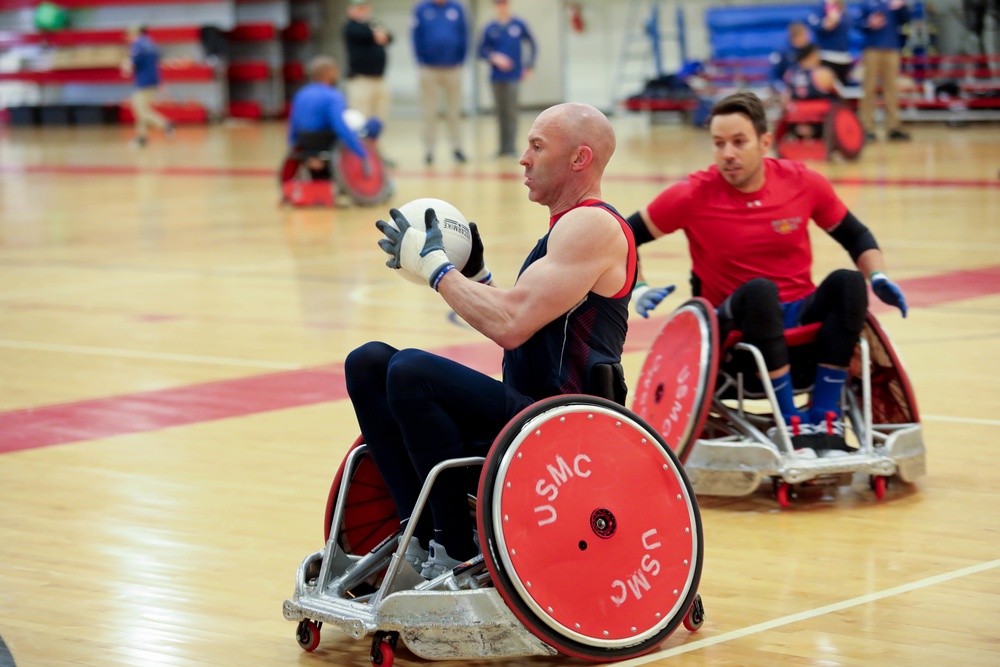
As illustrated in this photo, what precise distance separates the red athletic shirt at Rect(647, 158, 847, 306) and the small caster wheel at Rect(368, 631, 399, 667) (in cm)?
241

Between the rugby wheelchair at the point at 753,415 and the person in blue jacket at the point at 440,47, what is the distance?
1542cm

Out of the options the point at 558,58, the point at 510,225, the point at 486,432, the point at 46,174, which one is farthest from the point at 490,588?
the point at 558,58

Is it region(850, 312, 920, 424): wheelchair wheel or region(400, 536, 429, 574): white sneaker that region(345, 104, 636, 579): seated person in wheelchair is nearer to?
region(400, 536, 429, 574): white sneaker

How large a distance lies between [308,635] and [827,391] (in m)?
2.26

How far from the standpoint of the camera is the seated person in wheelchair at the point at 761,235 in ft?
17.8

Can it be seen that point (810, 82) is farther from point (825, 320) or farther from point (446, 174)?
point (825, 320)

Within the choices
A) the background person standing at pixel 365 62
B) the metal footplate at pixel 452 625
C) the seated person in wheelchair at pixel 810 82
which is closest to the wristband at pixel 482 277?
the metal footplate at pixel 452 625

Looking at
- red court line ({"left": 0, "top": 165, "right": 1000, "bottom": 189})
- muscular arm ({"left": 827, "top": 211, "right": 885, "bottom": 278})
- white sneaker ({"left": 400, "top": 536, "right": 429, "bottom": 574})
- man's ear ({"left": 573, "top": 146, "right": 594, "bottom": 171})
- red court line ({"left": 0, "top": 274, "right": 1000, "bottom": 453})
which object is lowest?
red court line ({"left": 0, "top": 165, "right": 1000, "bottom": 189})

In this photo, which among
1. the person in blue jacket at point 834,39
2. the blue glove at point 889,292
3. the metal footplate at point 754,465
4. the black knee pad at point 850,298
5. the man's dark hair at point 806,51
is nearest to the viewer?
the metal footplate at point 754,465

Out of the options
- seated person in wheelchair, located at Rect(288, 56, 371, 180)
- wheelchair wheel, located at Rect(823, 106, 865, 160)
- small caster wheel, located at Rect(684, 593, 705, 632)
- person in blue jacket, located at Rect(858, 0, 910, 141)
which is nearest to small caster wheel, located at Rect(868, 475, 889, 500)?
Answer: small caster wheel, located at Rect(684, 593, 705, 632)

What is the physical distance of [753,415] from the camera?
562 centimetres

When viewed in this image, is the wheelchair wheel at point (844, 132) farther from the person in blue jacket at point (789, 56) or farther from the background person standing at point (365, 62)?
the background person standing at point (365, 62)

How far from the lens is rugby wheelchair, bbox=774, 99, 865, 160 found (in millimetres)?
19266

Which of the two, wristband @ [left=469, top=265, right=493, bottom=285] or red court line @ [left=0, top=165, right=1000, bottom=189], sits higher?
wristband @ [left=469, top=265, right=493, bottom=285]
